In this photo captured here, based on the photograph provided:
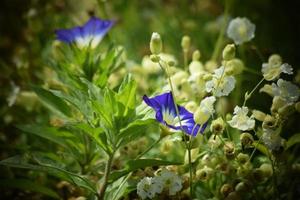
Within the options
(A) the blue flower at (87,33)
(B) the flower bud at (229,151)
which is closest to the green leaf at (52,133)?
(A) the blue flower at (87,33)

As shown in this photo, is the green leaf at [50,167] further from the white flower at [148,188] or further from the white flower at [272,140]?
the white flower at [272,140]

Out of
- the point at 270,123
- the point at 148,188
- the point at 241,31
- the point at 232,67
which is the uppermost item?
the point at 241,31

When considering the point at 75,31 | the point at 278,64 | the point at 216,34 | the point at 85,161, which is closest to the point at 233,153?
the point at 278,64

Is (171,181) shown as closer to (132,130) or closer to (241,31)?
(132,130)

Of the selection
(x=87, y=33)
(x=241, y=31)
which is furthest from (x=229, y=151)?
(x=87, y=33)

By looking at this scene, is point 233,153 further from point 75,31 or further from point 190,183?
point 75,31
